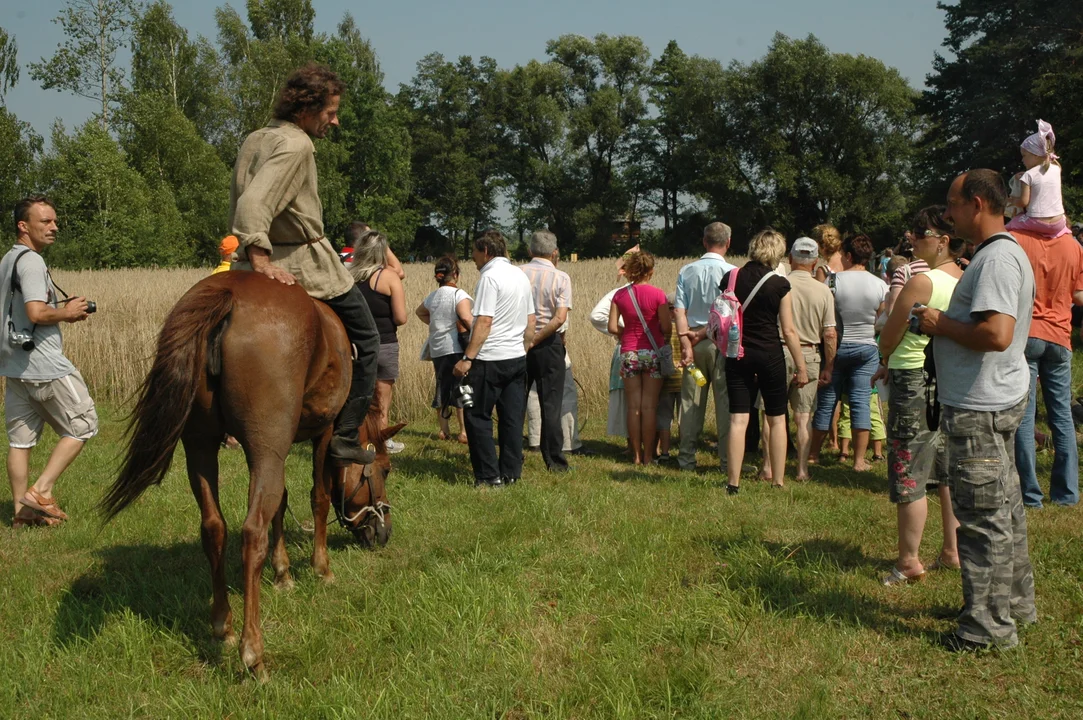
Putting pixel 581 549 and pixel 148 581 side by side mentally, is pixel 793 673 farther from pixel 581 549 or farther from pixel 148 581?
pixel 148 581

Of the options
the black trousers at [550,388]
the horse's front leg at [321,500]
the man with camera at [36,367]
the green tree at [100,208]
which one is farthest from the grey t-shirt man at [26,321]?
the green tree at [100,208]

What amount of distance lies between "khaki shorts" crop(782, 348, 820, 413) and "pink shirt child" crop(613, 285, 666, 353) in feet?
4.35

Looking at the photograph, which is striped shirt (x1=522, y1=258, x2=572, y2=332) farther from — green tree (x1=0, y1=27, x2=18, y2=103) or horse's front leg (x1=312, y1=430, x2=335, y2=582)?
green tree (x1=0, y1=27, x2=18, y2=103)

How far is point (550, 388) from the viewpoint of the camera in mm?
8805

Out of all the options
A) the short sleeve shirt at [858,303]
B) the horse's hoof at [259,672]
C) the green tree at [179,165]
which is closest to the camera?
the horse's hoof at [259,672]

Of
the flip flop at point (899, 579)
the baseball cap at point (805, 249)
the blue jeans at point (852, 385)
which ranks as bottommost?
the flip flop at point (899, 579)

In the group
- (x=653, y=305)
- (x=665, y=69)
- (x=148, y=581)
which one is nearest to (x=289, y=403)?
(x=148, y=581)

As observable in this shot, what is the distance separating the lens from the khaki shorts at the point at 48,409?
21.5 ft

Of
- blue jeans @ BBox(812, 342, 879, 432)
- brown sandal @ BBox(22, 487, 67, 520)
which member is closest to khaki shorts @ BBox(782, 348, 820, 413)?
blue jeans @ BBox(812, 342, 879, 432)

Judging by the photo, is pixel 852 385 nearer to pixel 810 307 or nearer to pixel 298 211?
pixel 810 307

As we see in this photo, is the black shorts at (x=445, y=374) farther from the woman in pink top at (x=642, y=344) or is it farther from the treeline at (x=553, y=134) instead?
the treeline at (x=553, y=134)

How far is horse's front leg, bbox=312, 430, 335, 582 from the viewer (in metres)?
5.39

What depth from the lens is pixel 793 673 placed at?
406 cm

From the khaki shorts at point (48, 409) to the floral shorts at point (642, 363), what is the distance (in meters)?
4.81
